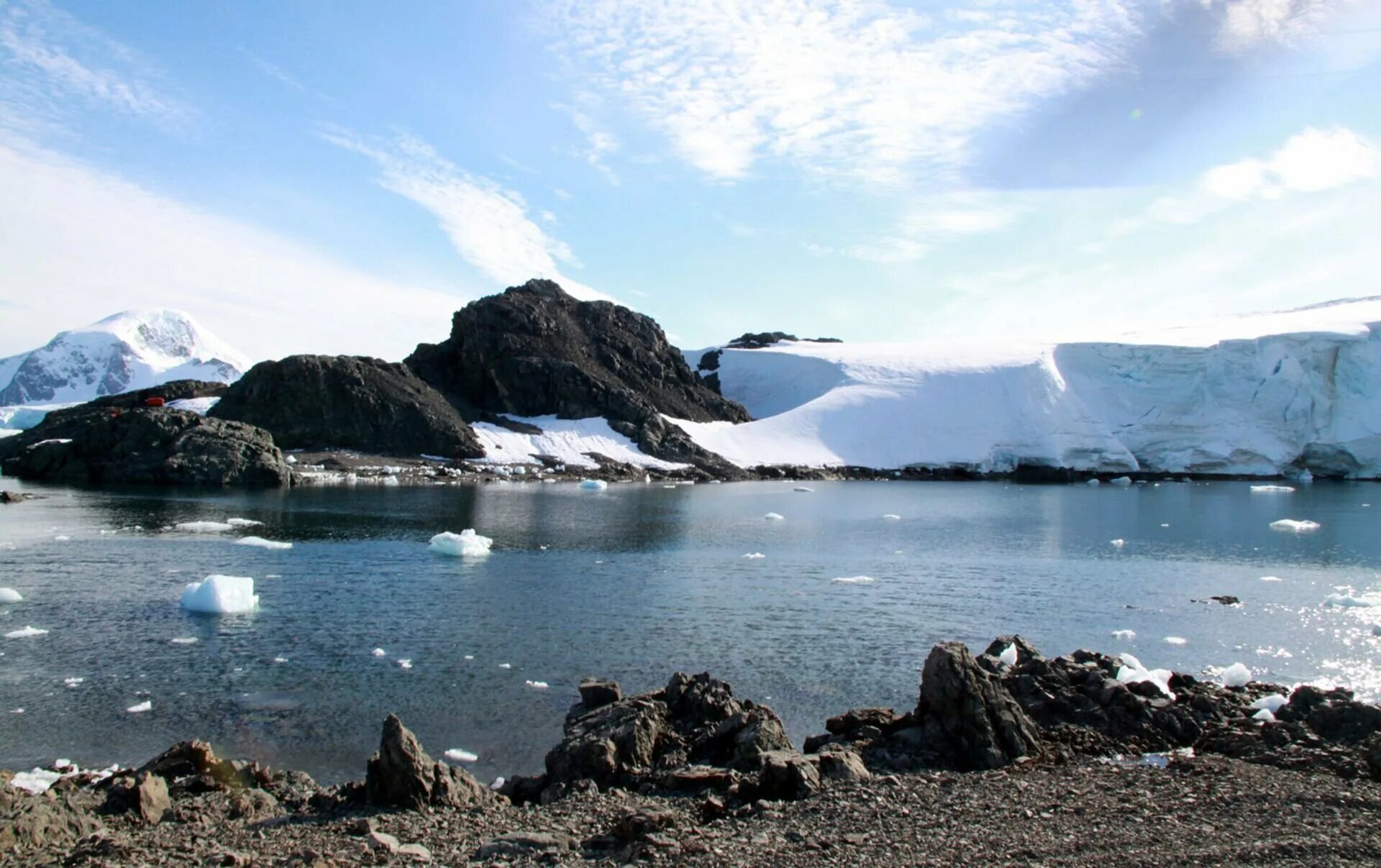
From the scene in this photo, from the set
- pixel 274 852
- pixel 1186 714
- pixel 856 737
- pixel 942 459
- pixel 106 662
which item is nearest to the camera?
pixel 274 852

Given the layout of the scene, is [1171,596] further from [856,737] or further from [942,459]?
[942,459]

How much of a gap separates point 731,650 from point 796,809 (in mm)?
8254

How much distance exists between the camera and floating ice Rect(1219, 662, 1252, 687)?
A: 1496 centimetres

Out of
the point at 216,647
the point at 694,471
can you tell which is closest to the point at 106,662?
the point at 216,647

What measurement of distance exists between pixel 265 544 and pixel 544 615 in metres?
13.6

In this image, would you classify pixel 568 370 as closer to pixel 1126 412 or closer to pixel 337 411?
pixel 337 411

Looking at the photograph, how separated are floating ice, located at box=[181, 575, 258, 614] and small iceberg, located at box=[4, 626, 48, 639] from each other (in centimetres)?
266

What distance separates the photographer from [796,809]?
30.4 ft

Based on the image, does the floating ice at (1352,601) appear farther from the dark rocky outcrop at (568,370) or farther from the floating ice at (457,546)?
the dark rocky outcrop at (568,370)

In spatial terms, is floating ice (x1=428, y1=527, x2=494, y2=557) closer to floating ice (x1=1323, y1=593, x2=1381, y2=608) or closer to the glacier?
floating ice (x1=1323, y1=593, x2=1381, y2=608)

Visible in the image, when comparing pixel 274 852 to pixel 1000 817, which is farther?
pixel 1000 817

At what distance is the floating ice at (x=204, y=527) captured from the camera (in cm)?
3272

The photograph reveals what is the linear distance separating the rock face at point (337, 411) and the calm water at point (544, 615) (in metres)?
25.2

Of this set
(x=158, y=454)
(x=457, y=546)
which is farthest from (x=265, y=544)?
(x=158, y=454)
